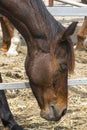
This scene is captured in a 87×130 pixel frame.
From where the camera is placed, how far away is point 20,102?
169 inches

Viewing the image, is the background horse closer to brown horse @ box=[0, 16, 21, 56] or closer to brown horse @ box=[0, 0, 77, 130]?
brown horse @ box=[0, 16, 21, 56]

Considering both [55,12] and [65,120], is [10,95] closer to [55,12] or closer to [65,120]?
[65,120]

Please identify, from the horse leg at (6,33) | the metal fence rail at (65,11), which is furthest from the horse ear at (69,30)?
the horse leg at (6,33)

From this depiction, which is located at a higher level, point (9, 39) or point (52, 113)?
point (52, 113)

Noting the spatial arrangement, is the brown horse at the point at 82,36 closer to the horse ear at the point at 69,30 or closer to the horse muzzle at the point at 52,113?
the horse muzzle at the point at 52,113

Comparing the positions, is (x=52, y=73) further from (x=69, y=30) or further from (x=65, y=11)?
(x=65, y=11)

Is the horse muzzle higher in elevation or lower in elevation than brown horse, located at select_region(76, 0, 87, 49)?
higher

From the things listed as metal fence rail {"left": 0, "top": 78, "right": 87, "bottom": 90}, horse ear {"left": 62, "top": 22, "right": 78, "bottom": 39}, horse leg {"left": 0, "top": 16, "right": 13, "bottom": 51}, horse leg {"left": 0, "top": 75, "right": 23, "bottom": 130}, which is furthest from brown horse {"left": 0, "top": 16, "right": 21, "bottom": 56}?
horse ear {"left": 62, "top": 22, "right": 78, "bottom": 39}

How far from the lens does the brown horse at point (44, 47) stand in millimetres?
2867

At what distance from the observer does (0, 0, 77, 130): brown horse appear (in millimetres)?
2867

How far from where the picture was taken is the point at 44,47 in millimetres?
2887

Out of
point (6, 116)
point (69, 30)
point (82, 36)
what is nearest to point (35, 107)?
point (6, 116)

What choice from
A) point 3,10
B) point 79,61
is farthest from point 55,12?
point 79,61

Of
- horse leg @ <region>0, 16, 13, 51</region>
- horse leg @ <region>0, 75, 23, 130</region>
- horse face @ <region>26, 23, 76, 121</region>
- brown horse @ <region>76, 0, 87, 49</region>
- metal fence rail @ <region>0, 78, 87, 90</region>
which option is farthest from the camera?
brown horse @ <region>76, 0, 87, 49</region>
